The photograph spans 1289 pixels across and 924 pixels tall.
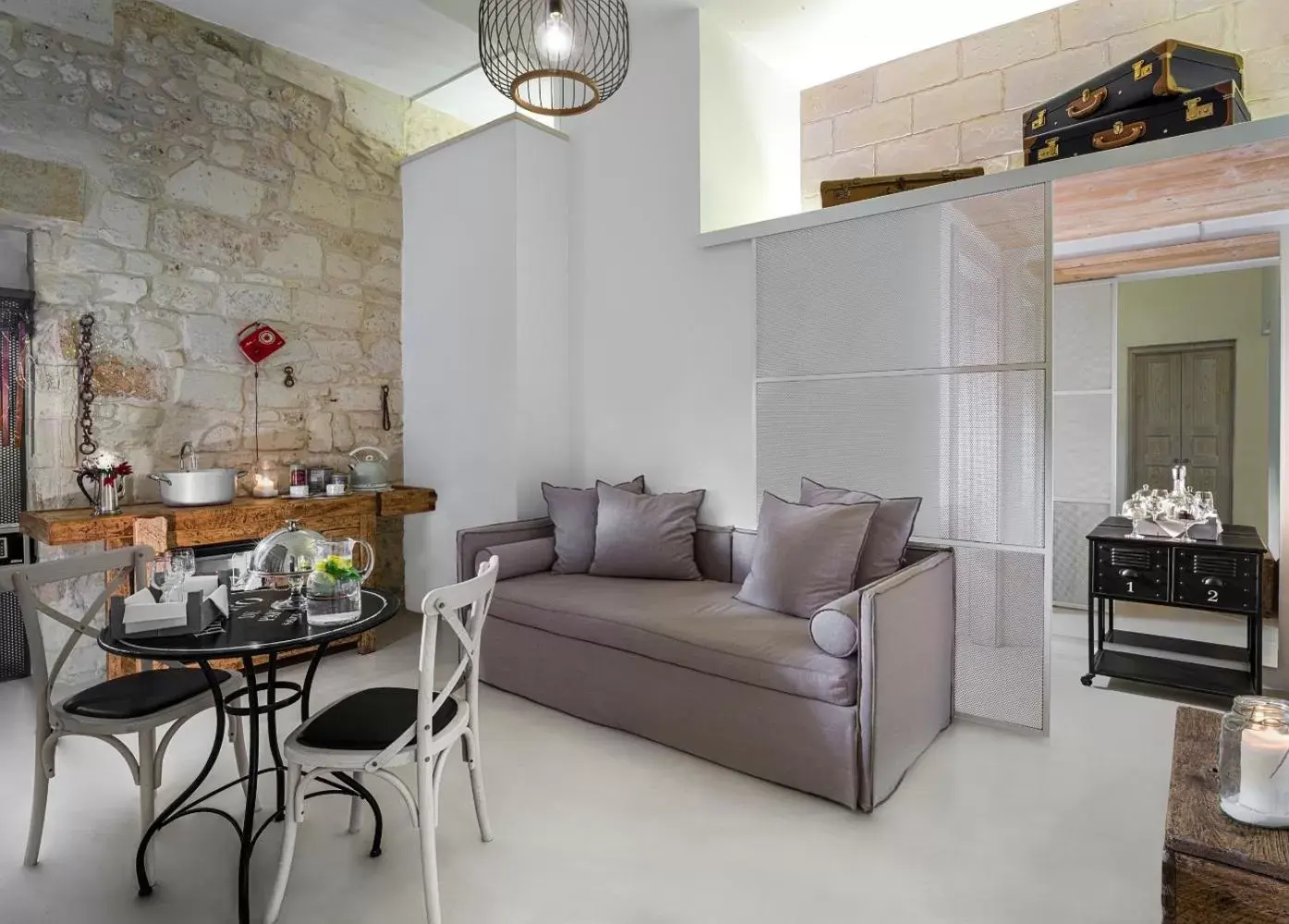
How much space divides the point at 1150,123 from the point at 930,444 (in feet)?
4.47

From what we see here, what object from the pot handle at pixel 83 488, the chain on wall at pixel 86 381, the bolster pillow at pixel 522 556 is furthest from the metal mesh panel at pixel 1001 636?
the chain on wall at pixel 86 381

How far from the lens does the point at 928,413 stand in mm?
3105

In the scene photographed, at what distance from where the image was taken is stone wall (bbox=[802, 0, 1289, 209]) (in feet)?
9.80

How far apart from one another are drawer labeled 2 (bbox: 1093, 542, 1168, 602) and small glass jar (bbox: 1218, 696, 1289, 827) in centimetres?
209

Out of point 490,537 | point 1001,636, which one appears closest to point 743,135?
point 490,537

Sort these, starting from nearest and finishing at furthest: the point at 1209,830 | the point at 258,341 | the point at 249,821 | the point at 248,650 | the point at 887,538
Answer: the point at 1209,830, the point at 248,650, the point at 249,821, the point at 887,538, the point at 258,341

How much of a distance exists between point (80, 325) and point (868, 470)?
374 cm

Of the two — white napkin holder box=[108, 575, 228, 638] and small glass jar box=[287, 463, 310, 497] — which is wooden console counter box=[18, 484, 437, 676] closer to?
small glass jar box=[287, 463, 310, 497]

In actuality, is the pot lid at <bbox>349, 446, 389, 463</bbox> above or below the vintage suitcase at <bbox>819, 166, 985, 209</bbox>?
below

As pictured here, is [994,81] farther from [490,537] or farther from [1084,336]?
[490,537]

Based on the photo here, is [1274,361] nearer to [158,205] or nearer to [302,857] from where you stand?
[302,857]

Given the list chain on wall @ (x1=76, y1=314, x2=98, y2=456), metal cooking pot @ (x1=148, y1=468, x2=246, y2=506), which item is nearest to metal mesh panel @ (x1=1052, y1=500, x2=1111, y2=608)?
metal cooking pot @ (x1=148, y1=468, x2=246, y2=506)

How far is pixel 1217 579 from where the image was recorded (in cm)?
318

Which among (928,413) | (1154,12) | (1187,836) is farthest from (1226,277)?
(1187,836)
